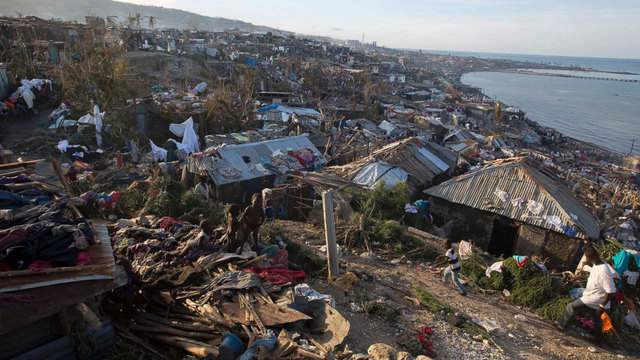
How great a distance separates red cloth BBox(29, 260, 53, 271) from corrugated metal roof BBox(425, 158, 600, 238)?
10.9m

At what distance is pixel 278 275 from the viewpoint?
6246mm

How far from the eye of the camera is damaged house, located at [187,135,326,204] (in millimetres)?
12930

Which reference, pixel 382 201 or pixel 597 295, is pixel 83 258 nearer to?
pixel 597 295

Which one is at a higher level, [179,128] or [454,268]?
[179,128]

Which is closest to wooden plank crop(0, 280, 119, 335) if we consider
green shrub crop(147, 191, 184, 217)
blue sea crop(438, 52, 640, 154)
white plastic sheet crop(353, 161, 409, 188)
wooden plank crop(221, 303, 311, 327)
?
wooden plank crop(221, 303, 311, 327)

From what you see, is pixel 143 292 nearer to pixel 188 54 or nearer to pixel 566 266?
pixel 566 266

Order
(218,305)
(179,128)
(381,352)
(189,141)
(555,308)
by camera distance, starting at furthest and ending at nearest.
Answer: (179,128) → (189,141) → (555,308) → (218,305) → (381,352)

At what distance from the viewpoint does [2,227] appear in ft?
15.5

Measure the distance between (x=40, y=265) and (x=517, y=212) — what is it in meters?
11.3

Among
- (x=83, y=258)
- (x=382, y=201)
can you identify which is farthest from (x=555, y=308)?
(x=83, y=258)

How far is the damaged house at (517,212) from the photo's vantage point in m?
11.1

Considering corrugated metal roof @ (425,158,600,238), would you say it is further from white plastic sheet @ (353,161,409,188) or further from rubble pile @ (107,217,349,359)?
rubble pile @ (107,217,349,359)

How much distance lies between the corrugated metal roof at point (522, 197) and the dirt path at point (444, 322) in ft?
14.3

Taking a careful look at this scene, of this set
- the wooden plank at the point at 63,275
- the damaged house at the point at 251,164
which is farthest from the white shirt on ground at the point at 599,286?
the damaged house at the point at 251,164
